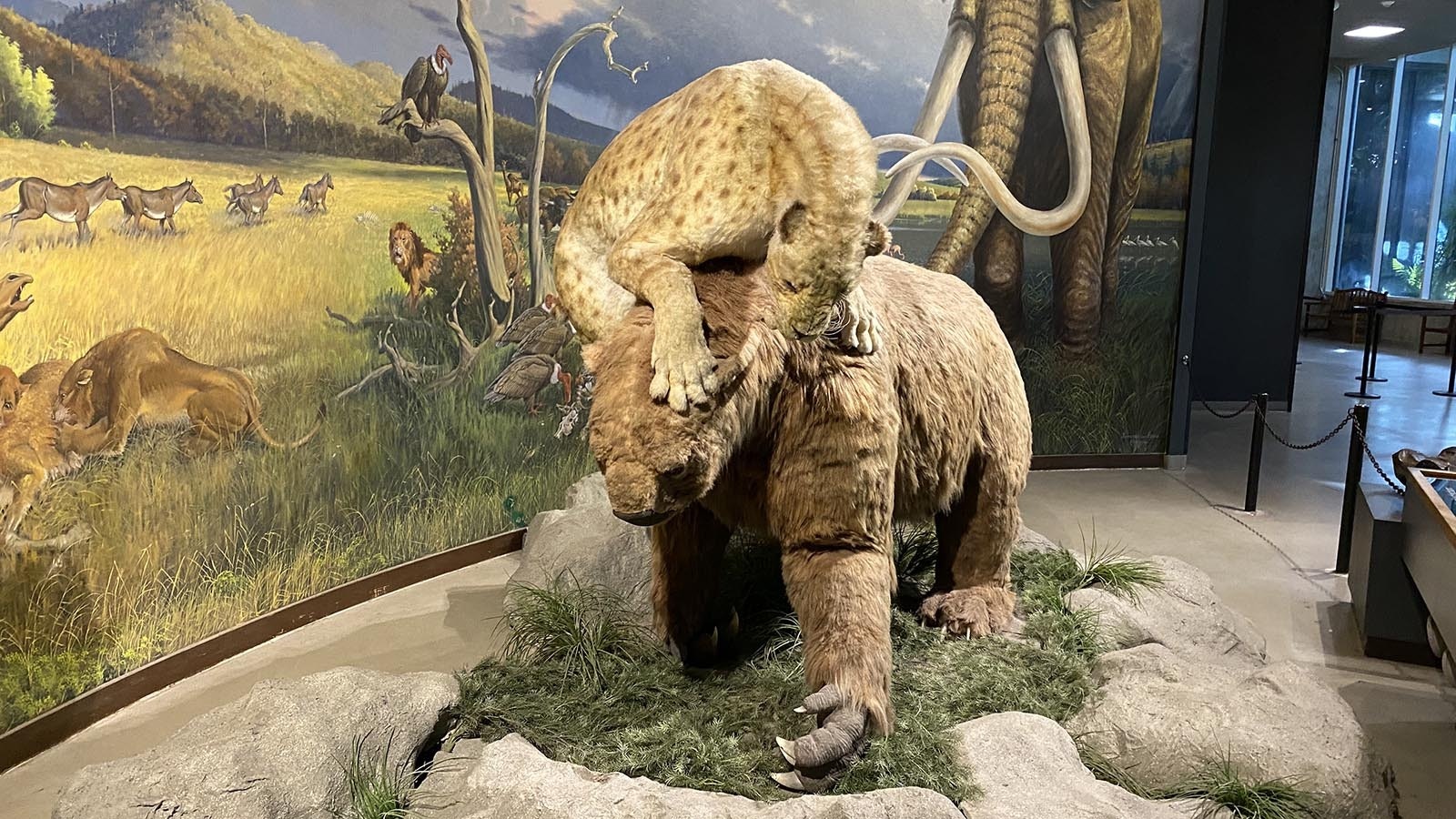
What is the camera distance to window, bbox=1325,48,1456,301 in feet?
41.3

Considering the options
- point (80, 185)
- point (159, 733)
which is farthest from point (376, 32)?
point (159, 733)

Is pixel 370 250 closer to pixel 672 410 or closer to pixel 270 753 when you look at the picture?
pixel 270 753

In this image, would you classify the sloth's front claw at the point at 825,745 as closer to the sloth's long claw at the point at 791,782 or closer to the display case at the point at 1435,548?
the sloth's long claw at the point at 791,782

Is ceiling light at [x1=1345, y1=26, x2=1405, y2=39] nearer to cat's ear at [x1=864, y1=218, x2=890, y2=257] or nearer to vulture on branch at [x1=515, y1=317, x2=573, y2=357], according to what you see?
vulture on branch at [x1=515, y1=317, x2=573, y2=357]

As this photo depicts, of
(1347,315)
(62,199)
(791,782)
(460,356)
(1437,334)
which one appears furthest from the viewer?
(1347,315)

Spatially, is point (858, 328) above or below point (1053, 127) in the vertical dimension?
below

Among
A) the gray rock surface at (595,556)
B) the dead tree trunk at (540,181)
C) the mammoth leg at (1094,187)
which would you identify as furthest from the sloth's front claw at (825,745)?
the mammoth leg at (1094,187)

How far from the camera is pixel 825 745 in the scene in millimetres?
2129

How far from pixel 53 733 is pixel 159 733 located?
1.05 feet

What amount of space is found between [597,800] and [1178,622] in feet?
7.76

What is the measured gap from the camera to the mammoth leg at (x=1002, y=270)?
21.5 ft

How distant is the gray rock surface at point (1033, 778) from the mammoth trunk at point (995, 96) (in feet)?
Result: 14.8

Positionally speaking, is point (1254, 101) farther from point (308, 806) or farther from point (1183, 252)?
point (308, 806)

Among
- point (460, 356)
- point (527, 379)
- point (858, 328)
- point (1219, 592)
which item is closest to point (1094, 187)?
point (1219, 592)
